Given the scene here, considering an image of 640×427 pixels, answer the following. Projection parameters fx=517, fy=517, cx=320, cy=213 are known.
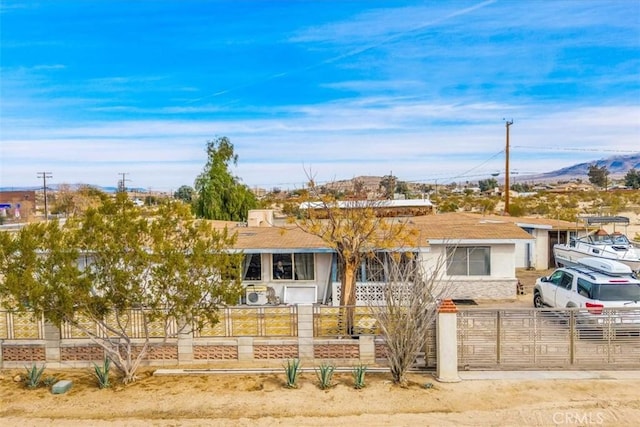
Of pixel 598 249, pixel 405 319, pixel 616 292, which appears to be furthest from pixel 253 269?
pixel 598 249

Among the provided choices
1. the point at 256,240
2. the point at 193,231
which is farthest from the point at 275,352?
the point at 256,240

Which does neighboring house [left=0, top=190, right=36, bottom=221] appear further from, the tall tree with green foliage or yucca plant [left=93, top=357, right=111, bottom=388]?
yucca plant [left=93, top=357, right=111, bottom=388]

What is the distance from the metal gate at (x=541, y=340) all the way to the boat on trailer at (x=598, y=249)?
28.0ft

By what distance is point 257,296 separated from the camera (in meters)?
16.9

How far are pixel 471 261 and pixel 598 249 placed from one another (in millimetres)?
5846

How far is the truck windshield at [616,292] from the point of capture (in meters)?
13.3

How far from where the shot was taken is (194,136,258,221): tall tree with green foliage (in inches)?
1502

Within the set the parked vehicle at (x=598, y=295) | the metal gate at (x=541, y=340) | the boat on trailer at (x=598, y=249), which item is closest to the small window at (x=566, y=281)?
the parked vehicle at (x=598, y=295)

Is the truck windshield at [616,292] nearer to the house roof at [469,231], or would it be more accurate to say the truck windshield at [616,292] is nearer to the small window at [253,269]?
the house roof at [469,231]

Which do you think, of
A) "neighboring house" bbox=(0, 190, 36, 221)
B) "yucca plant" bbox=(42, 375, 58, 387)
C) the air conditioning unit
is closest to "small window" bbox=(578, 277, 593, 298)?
the air conditioning unit

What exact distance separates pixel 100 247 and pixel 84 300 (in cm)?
110

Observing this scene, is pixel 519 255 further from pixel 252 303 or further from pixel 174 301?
pixel 174 301

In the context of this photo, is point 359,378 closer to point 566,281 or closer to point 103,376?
point 103,376

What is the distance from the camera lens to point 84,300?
10375mm
